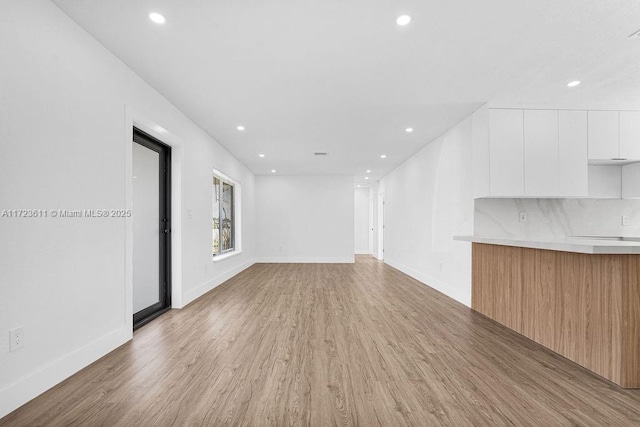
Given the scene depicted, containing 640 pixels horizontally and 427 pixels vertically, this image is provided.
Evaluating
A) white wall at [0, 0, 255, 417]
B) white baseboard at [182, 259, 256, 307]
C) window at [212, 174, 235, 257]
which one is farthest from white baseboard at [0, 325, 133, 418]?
window at [212, 174, 235, 257]

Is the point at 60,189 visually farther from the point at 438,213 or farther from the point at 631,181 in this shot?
the point at 631,181

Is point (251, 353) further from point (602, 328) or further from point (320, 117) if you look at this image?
point (320, 117)

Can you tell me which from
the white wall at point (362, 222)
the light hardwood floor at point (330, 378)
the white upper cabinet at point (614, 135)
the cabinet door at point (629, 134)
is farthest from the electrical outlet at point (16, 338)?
the white wall at point (362, 222)

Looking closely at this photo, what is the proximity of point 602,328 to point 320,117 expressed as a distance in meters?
3.48

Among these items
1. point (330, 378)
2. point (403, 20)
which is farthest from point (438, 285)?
point (403, 20)

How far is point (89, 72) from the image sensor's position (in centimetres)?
225

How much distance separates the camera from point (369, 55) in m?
2.46

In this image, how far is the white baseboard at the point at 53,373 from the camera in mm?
1644

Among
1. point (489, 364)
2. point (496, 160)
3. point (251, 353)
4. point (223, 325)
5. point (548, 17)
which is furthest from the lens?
point (496, 160)

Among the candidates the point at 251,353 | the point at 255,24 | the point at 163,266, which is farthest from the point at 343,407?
the point at 163,266

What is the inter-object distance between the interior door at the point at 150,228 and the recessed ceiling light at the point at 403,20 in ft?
9.21

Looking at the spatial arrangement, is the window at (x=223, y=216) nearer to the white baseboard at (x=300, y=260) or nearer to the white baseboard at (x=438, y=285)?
the white baseboard at (x=300, y=260)

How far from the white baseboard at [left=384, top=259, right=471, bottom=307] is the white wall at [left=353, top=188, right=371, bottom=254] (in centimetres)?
369

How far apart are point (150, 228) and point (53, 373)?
177 centimetres
